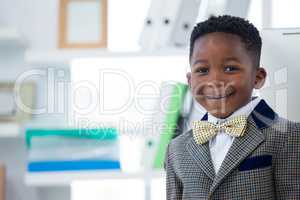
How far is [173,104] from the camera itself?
727 millimetres

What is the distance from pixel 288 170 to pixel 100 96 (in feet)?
1.25

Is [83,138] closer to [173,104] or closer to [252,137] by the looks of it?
[173,104]

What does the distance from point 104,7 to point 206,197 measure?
46cm

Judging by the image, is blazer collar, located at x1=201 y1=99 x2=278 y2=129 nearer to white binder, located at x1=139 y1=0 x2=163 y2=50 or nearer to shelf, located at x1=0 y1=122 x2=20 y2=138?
white binder, located at x1=139 y1=0 x2=163 y2=50

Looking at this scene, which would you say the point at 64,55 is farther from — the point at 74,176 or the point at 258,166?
the point at 258,166

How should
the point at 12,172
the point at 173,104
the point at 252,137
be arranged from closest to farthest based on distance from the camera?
the point at 252,137 < the point at 173,104 < the point at 12,172

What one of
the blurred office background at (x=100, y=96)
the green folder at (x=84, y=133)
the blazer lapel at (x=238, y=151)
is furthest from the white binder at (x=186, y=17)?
the blazer lapel at (x=238, y=151)

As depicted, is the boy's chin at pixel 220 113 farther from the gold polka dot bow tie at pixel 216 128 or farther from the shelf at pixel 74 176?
the shelf at pixel 74 176

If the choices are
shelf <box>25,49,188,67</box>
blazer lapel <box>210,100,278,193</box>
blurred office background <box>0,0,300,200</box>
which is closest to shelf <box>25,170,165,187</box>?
blurred office background <box>0,0,300,200</box>

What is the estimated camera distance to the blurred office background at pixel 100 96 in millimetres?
732

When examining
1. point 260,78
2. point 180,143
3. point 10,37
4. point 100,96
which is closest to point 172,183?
point 180,143

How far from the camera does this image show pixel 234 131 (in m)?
0.47

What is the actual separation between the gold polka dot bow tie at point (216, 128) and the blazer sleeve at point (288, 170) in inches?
1.8

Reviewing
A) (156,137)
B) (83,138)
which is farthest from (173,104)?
(83,138)
